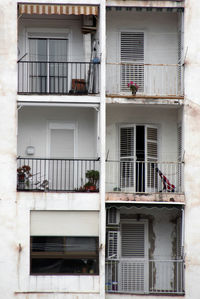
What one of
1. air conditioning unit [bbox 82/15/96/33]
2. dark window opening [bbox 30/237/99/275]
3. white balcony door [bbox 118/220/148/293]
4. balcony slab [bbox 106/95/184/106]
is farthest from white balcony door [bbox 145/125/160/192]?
air conditioning unit [bbox 82/15/96/33]

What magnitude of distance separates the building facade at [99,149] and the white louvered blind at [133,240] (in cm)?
4

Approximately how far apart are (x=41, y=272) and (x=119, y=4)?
31.7 feet

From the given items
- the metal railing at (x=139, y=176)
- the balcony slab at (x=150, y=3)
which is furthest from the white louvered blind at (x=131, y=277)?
the balcony slab at (x=150, y=3)

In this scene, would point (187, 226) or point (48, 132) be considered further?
point (48, 132)

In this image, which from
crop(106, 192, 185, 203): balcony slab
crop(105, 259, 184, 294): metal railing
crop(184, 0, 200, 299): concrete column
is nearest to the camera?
crop(184, 0, 200, 299): concrete column

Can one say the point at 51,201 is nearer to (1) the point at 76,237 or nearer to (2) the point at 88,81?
(1) the point at 76,237

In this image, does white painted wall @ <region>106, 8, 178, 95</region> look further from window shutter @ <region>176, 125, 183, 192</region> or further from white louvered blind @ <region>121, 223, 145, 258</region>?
white louvered blind @ <region>121, 223, 145, 258</region>

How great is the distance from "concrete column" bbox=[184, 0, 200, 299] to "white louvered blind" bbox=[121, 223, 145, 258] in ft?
9.12

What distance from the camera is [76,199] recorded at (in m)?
28.9

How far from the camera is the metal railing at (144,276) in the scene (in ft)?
96.3

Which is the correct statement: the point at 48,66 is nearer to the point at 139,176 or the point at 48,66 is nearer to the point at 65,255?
the point at 139,176

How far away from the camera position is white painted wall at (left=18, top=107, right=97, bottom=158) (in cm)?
3098

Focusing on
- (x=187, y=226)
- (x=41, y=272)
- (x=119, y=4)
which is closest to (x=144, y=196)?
(x=187, y=226)

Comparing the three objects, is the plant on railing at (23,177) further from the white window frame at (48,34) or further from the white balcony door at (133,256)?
the white balcony door at (133,256)
